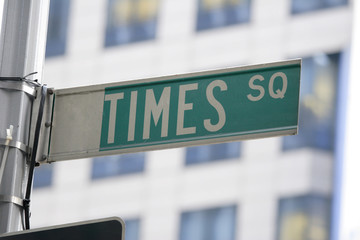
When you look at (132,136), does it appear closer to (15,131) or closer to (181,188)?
(15,131)

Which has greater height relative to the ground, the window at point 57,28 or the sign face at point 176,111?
the window at point 57,28

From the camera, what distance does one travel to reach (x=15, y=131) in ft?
15.3

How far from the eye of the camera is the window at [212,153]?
3003cm

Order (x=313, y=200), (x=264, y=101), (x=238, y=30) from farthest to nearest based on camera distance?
(x=238, y=30)
(x=313, y=200)
(x=264, y=101)

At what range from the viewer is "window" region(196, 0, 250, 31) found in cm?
3169

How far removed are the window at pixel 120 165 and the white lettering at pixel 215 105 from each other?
26082 millimetres

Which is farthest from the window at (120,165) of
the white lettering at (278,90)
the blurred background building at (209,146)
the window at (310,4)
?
the white lettering at (278,90)

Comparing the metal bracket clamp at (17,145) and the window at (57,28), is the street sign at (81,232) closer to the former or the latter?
the metal bracket clamp at (17,145)

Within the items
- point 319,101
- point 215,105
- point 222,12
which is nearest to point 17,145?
point 215,105

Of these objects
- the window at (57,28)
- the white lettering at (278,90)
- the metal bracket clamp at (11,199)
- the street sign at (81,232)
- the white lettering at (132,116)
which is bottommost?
the street sign at (81,232)

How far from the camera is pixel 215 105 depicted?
4723 mm

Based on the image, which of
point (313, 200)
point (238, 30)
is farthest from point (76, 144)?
point (238, 30)

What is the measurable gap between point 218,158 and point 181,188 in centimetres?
136

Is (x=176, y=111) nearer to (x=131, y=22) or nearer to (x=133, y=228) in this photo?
(x=133, y=228)
